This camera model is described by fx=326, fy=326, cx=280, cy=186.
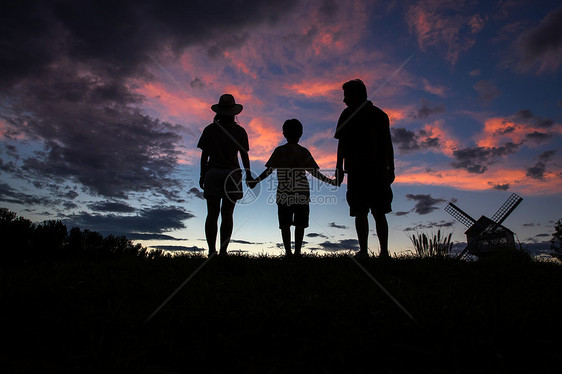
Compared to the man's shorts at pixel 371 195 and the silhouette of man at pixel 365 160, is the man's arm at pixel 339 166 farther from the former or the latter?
the man's shorts at pixel 371 195

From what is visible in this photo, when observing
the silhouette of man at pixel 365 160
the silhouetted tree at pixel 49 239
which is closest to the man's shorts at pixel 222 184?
the silhouette of man at pixel 365 160

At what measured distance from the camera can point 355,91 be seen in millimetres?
6227

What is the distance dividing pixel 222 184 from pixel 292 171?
63.8 inches

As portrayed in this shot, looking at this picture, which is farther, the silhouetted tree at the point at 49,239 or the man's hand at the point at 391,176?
the silhouetted tree at the point at 49,239

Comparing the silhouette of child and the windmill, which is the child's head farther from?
the windmill

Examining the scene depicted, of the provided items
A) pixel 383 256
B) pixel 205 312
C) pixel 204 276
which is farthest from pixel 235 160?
pixel 205 312

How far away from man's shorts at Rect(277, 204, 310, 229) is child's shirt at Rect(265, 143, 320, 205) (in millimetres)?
103

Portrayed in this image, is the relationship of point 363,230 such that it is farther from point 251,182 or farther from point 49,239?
point 49,239

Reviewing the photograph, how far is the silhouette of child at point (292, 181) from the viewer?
7145 mm

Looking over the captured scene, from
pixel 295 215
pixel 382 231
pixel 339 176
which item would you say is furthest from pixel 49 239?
pixel 382 231

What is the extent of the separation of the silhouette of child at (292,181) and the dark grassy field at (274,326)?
2.86m

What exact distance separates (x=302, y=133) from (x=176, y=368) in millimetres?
5890

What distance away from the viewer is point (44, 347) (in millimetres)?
2764

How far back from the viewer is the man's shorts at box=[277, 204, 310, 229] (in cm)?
Answer: 715
